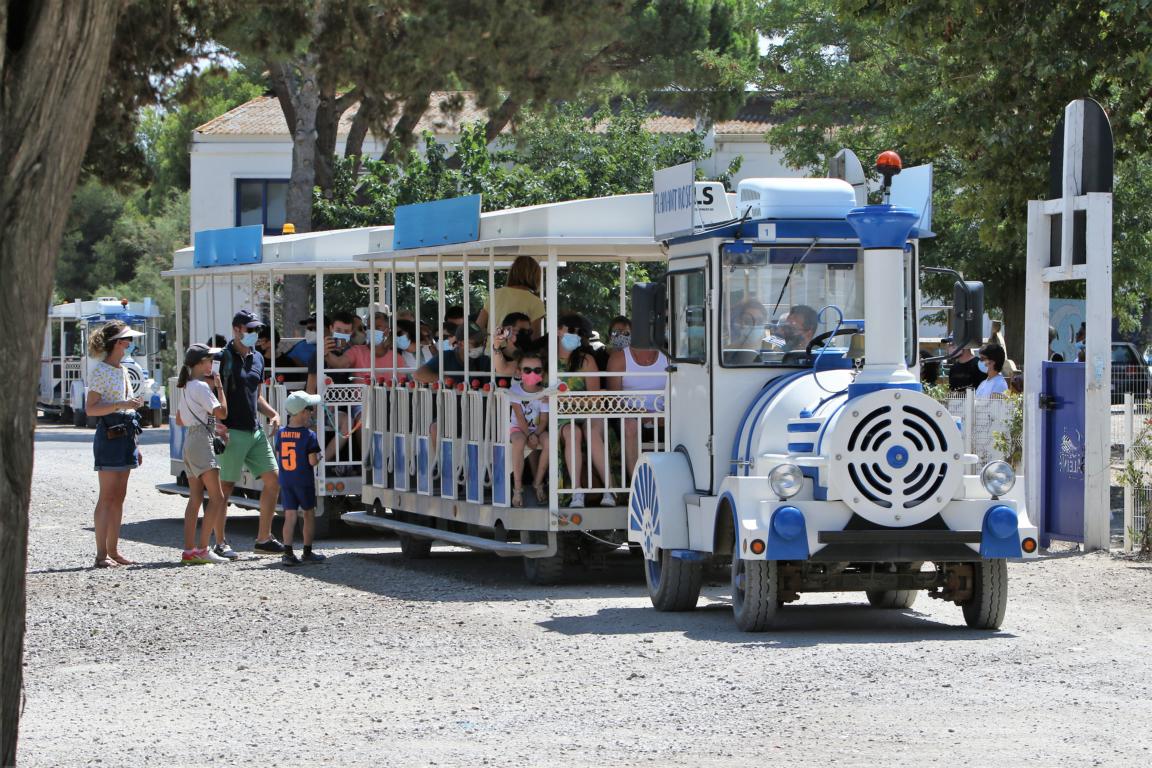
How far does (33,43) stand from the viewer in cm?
568

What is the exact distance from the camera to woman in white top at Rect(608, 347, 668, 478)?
1311 cm

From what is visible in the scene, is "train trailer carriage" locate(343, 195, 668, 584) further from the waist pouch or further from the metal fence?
the metal fence

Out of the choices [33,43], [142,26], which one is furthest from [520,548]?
[33,43]

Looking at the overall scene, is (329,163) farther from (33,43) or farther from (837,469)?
(33,43)

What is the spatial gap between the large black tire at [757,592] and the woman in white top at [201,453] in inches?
215

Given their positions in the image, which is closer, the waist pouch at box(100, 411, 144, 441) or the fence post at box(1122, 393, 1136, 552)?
the waist pouch at box(100, 411, 144, 441)

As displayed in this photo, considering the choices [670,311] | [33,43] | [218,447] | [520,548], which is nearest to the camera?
[33,43]

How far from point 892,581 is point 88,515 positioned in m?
11.4

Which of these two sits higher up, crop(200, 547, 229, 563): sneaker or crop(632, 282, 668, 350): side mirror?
crop(632, 282, 668, 350): side mirror

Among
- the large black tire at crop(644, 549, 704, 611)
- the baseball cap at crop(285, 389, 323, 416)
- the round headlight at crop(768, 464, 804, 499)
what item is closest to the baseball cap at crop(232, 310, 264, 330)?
the baseball cap at crop(285, 389, 323, 416)

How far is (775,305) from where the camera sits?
11023 mm

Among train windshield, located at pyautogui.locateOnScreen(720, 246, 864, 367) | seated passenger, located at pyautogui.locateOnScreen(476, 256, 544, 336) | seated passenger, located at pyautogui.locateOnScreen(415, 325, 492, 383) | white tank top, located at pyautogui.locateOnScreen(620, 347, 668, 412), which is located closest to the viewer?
train windshield, located at pyautogui.locateOnScreen(720, 246, 864, 367)

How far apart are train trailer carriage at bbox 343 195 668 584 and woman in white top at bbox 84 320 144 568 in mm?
2209

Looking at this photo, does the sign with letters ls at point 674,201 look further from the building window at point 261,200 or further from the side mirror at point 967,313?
the building window at point 261,200
